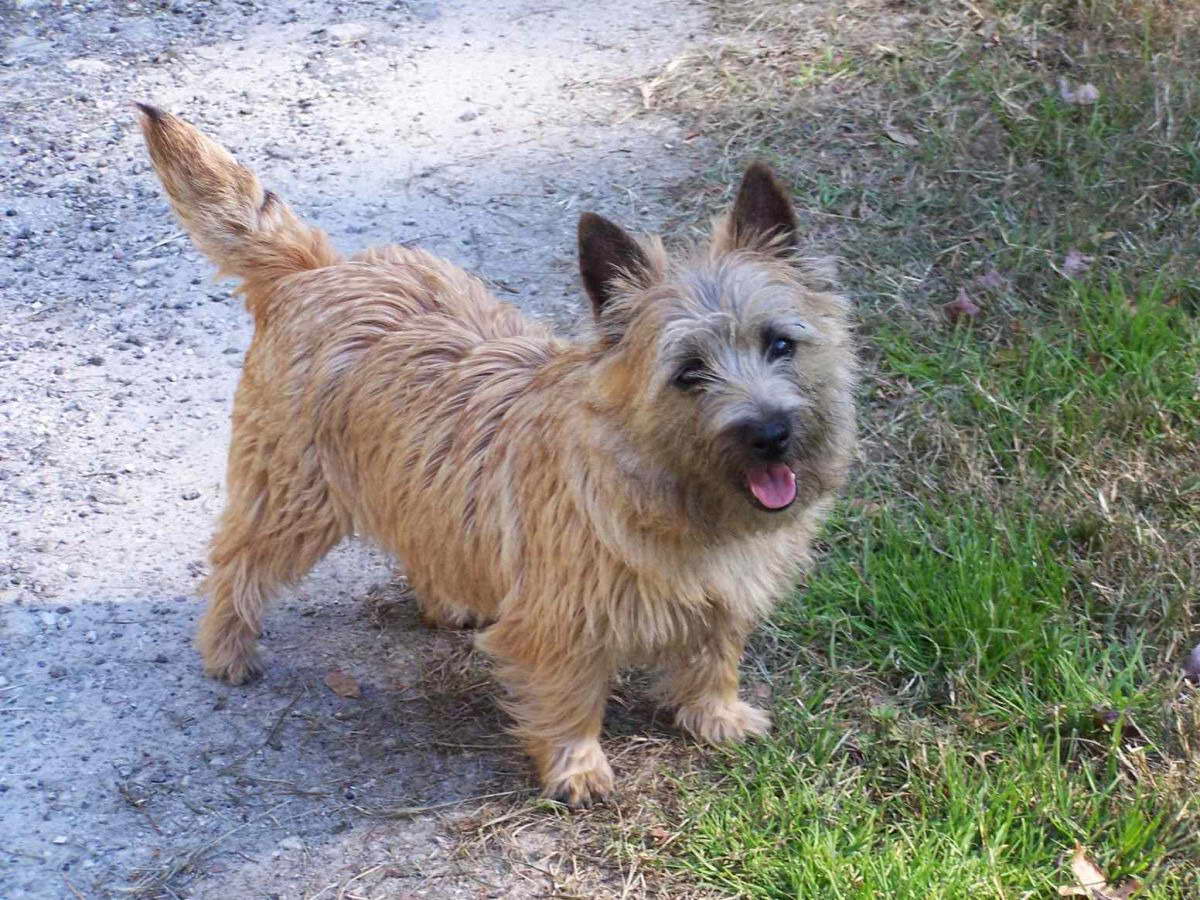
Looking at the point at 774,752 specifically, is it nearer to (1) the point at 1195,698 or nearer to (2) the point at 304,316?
(1) the point at 1195,698

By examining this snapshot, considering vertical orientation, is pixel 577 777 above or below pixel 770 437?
below

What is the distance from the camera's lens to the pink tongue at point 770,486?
118 inches

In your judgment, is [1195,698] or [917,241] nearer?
→ [1195,698]

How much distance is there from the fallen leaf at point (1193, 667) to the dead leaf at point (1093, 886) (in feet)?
2.37

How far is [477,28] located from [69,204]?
7.91 ft

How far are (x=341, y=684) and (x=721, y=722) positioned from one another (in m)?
1.17

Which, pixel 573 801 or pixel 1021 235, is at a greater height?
pixel 1021 235

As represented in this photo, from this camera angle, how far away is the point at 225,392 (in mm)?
5109

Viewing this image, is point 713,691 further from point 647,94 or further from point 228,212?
point 647,94

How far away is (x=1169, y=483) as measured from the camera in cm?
414

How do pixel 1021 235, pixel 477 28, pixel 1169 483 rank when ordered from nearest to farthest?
1. pixel 1169 483
2. pixel 1021 235
3. pixel 477 28

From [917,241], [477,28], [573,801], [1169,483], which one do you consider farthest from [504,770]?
[477,28]

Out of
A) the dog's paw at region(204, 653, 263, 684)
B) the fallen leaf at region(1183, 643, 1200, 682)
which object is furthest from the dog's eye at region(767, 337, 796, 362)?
the dog's paw at region(204, 653, 263, 684)

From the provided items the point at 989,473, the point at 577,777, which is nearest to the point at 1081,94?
the point at 989,473
